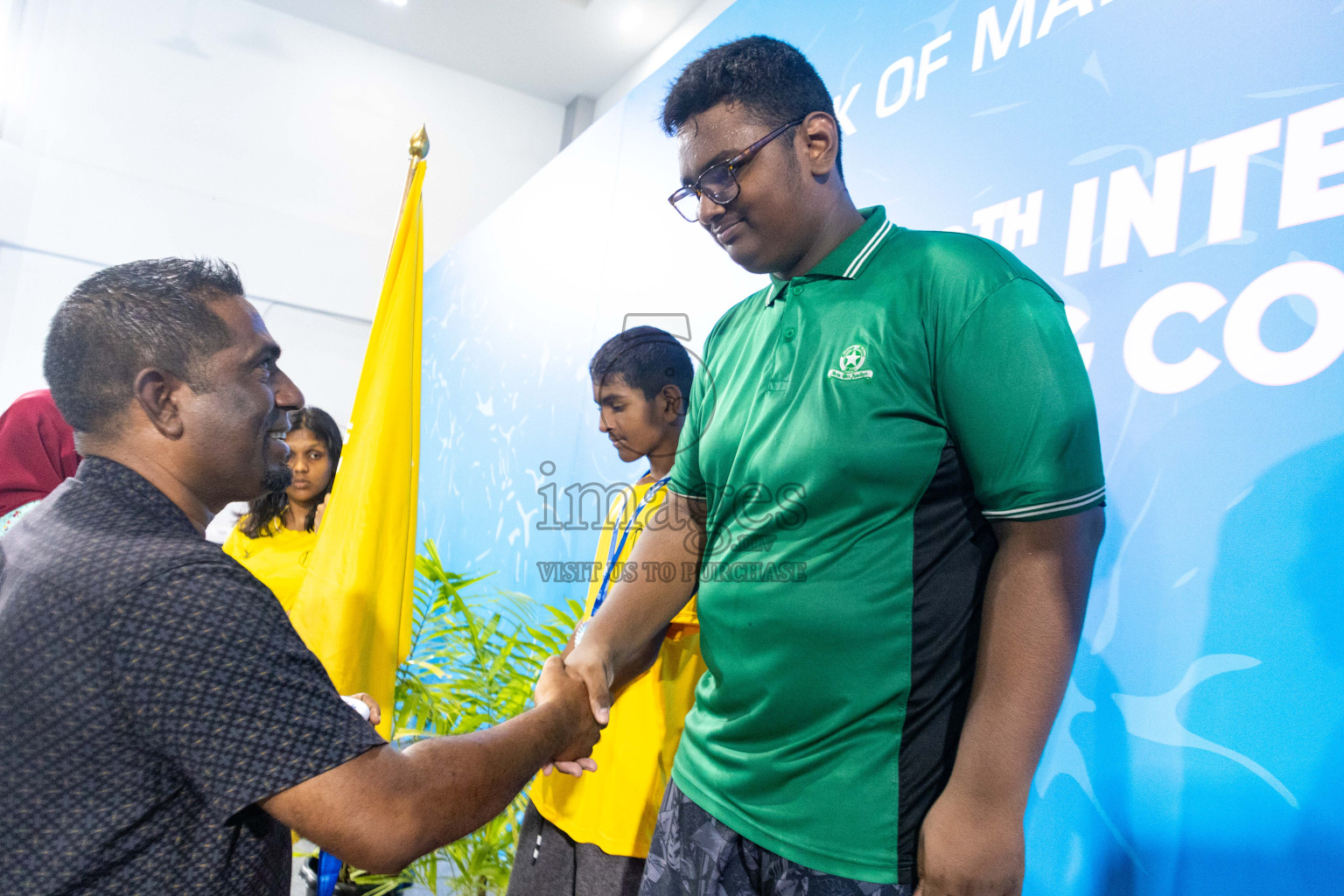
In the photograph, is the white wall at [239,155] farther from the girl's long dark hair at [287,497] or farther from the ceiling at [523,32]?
the girl's long dark hair at [287,497]

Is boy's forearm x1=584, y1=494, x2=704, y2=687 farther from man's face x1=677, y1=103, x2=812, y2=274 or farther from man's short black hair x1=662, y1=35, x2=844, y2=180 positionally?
man's short black hair x1=662, y1=35, x2=844, y2=180

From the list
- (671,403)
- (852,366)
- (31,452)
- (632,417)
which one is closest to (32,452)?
(31,452)

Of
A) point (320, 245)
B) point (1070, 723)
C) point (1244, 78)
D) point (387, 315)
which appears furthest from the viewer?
point (320, 245)

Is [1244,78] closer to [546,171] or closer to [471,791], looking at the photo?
[471,791]

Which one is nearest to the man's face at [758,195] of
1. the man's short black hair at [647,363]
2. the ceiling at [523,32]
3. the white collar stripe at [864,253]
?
the white collar stripe at [864,253]

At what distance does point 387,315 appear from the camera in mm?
2422

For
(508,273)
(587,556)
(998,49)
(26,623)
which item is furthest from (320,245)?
(26,623)

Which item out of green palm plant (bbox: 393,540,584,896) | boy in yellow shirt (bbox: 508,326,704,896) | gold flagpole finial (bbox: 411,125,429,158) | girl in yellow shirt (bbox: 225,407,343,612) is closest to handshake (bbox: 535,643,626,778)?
boy in yellow shirt (bbox: 508,326,704,896)

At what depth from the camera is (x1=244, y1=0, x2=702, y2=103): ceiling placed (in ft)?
21.3

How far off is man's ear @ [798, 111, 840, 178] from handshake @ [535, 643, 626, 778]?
0.81m

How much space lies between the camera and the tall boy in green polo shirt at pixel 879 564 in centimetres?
86

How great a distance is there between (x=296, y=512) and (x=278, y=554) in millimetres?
267

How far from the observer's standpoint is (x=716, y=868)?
41.4 inches

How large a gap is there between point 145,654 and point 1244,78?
1.65m
